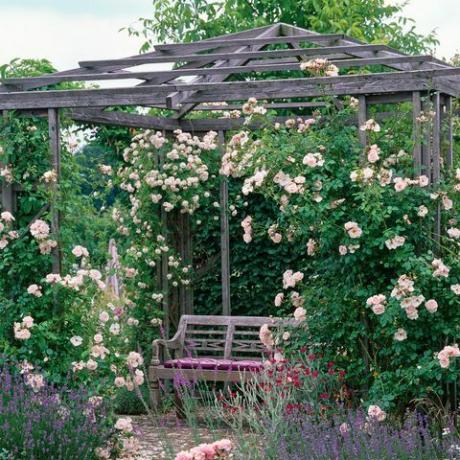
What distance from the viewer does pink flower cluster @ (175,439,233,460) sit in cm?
402

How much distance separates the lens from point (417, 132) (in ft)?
22.0

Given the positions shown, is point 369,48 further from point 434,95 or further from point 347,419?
point 347,419

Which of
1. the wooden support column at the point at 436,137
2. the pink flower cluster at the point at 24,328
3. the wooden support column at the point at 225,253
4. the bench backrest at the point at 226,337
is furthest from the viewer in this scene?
the wooden support column at the point at 225,253

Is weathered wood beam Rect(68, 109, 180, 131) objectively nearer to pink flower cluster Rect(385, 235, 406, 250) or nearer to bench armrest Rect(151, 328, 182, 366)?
bench armrest Rect(151, 328, 182, 366)

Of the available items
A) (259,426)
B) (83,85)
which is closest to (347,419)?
(259,426)

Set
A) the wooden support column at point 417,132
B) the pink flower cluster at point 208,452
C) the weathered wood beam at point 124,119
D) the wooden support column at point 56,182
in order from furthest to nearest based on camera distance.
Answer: the weathered wood beam at point 124,119 → the wooden support column at point 56,182 → the wooden support column at point 417,132 → the pink flower cluster at point 208,452

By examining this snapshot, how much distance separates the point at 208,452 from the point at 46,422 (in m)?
2.28

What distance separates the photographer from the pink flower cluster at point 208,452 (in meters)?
4.02

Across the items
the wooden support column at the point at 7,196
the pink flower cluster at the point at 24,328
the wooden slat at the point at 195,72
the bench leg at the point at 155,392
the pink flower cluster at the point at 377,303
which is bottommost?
the bench leg at the point at 155,392

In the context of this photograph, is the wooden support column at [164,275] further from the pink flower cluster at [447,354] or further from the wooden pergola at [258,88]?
the pink flower cluster at [447,354]

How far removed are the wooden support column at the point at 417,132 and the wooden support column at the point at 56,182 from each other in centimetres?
236

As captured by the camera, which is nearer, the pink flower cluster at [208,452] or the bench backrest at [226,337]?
the pink flower cluster at [208,452]

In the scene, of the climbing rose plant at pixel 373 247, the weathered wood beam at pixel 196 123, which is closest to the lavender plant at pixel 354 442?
the climbing rose plant at pixel 373 247

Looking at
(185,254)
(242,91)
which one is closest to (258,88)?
(242,91)
